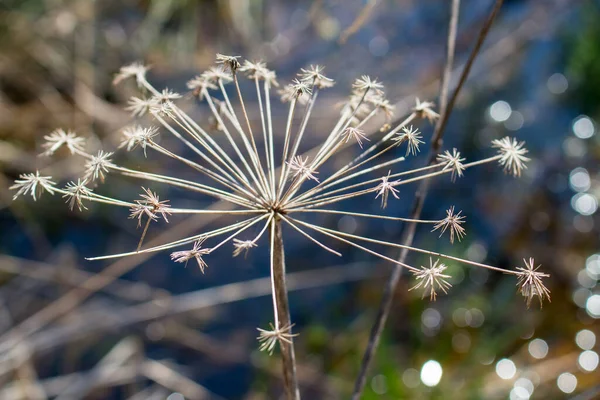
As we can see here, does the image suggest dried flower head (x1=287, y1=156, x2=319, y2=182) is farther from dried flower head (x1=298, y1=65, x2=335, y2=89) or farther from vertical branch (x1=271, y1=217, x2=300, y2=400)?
dried flower head (x1=298, y1=65, x2=335, y2=89)

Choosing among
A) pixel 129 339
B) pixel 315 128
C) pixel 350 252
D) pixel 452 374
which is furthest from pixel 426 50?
pixel 129 339

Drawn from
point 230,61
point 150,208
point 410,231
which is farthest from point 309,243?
point 150,208

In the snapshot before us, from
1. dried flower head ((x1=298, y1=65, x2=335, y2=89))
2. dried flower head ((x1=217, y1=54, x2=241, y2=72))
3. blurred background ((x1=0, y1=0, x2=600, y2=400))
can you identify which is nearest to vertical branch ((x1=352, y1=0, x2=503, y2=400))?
dried flower head ((x1=298, y1=65, x2=335, y2=89))

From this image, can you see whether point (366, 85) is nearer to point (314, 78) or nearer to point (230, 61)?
point (314, 78)

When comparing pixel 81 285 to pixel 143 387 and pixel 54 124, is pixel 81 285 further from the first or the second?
pixel 54 124

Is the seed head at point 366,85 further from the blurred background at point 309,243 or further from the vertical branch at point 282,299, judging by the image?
the blurred background at point 309,243
